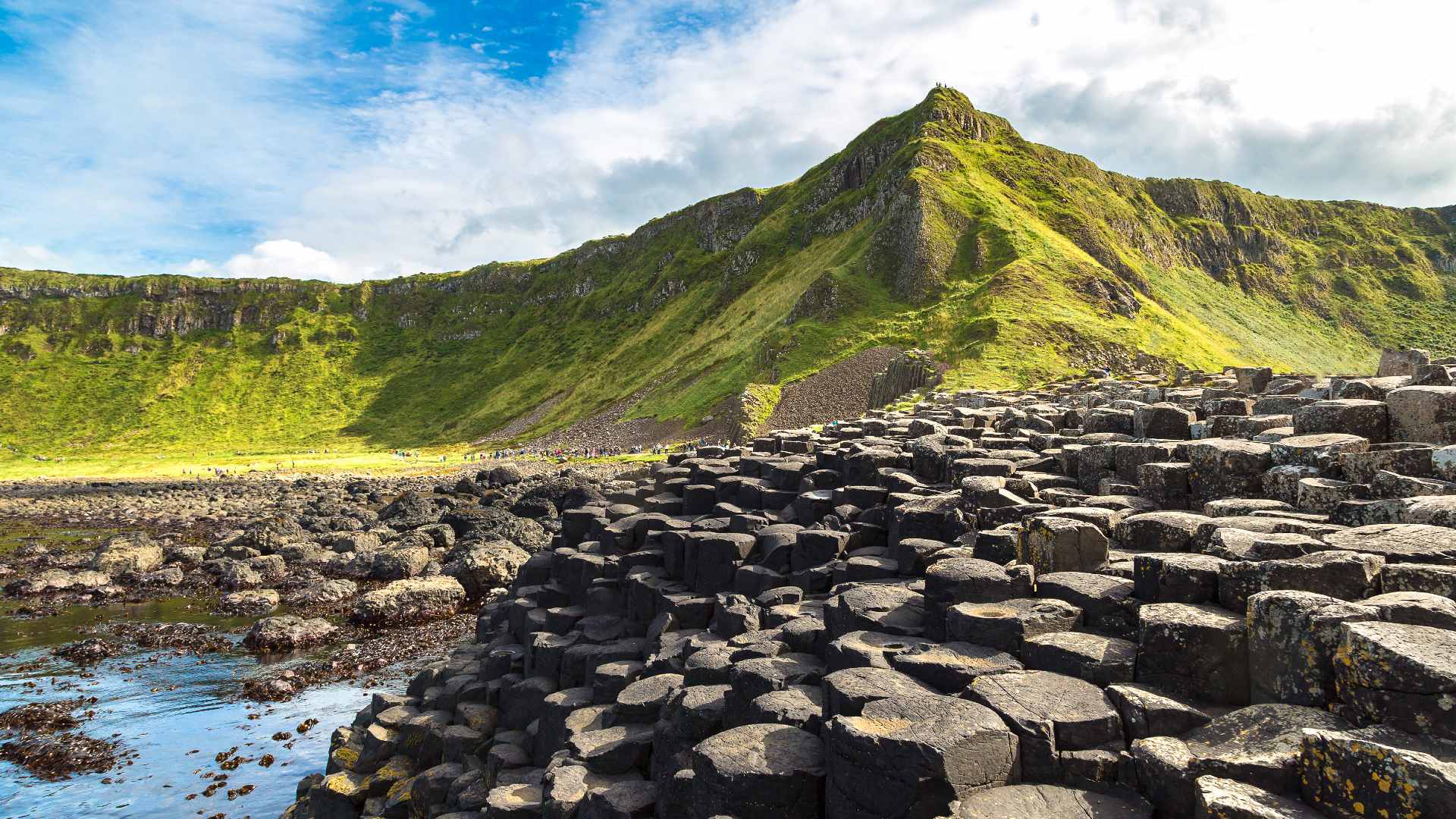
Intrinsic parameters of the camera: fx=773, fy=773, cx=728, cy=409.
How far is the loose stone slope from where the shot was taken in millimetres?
5238

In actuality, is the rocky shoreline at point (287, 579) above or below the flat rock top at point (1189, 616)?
below

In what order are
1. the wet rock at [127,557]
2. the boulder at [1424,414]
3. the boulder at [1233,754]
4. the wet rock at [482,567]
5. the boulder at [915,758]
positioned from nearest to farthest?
the boulder at [1233,754] < the boulder at [915,758] < the boulder at [1424,414] < the wet rock at [482,567] < the wet rock at [127,557]

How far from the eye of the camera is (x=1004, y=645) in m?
7.52

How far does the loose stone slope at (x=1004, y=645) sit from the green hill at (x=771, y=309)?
141 feet

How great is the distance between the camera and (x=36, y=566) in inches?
1346

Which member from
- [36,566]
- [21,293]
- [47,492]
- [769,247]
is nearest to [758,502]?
[36,566]

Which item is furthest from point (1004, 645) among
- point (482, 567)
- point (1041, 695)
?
point (482, 567)

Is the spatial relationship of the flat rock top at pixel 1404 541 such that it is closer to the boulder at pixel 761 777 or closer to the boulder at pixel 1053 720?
the boulder at pixel 1053 720

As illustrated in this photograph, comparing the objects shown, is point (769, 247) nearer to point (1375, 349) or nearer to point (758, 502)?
point (1375, 349)

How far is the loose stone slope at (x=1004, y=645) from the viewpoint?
5.24m

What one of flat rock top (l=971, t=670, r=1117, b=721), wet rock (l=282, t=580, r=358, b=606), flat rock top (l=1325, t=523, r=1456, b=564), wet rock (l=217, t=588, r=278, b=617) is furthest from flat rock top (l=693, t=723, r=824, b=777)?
wet rock (l=217, t=588, r=278, b=617)

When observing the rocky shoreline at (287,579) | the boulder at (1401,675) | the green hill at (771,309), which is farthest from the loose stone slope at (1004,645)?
the green hill at (771,309)

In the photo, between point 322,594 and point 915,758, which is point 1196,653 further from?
point 322,594

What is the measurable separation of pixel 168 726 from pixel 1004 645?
60.6 feet
